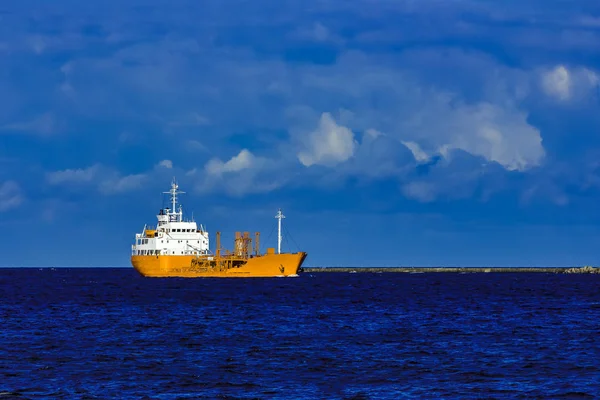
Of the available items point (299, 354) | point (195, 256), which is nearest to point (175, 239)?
point (195, 256)

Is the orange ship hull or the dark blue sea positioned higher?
the orange ship hull

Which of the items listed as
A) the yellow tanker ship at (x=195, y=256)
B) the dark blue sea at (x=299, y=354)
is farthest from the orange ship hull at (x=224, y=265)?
the dark blue sea at (x=299, y=354)

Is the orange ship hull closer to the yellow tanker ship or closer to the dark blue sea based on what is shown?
the yellow tanker ship

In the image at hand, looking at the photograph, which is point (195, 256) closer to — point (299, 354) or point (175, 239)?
point (175, 239)

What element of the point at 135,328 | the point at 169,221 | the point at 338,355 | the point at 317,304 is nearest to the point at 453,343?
the point at 338,355

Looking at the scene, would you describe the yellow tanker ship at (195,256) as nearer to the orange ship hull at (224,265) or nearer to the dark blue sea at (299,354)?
the orange ship hull at (224,265)

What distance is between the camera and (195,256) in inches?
5507

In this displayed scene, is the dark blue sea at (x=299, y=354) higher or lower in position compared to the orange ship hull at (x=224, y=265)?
lower

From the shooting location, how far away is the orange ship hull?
13562 cm

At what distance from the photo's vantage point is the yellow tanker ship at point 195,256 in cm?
13625

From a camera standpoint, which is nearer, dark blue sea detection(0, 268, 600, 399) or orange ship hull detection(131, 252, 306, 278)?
dark blue sea detection(0, 268, 600, 399)

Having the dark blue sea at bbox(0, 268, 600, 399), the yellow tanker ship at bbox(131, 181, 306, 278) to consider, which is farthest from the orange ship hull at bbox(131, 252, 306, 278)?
the dark blue sea at bbox(0, 268, 600, 399)

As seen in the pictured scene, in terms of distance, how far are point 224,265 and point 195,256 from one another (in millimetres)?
6216

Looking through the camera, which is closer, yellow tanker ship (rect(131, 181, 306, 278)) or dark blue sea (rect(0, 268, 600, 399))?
dark blue sea (rect(0, 268, 600, 399))
